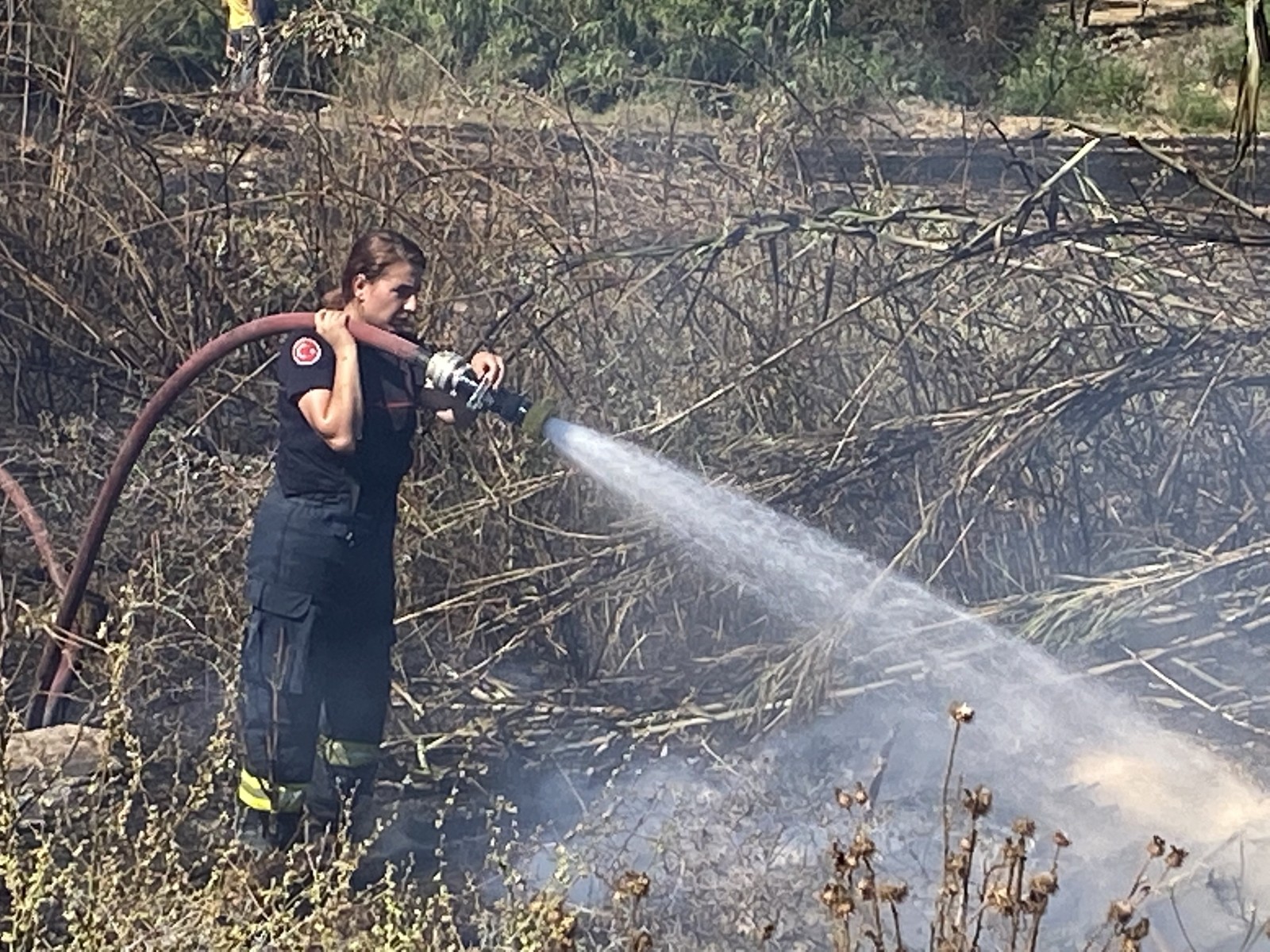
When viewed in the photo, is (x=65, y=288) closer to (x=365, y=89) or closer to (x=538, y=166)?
(x=365, y=89)

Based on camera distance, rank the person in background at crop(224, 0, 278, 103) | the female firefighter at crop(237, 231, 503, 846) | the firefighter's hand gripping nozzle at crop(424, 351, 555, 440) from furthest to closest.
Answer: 1. the person in background at crop(224, 0, 278, 103)
2. the female firefighter at crop(237, 231, 503, 846)
3. the firefighter's hand gripping nozzle at crop(424, 351, 555, 440)

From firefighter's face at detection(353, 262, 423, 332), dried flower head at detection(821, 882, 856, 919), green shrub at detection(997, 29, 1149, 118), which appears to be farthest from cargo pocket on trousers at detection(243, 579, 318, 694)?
green shrub at detection(997, 29, 1149, 118)

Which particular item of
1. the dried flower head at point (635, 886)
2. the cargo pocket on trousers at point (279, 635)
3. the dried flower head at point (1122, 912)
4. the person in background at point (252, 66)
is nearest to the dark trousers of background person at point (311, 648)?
the cargo pocket on trousers at point (279, 635)

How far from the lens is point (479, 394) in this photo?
161 inches

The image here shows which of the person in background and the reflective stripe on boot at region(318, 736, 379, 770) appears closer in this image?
the reflective stripe on boot at region(318, 736, 379, 770)

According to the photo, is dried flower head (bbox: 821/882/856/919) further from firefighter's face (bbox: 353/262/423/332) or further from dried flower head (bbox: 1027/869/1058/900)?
firefighter's face (bbox: 353/262/423/332)

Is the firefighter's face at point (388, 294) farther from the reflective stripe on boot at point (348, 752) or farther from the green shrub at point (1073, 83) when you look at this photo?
the green shrub at point (1073, 83)

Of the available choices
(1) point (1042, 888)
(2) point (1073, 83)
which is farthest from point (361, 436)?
(2) point (1073, 83)

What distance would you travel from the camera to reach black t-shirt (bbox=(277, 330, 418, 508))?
4238 millimetres

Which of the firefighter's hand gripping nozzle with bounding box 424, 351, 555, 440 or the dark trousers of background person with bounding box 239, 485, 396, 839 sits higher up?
the firefighter's hand gripping nozzle with bounding box 424, 351, 555, 440

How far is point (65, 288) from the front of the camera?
21.0 feet

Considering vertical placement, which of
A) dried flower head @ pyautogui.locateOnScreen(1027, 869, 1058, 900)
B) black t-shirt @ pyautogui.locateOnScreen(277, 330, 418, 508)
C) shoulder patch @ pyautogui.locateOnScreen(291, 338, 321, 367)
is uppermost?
shoulder patch @ pyautogui.locateOnScreen(291, 338, 321, 367)

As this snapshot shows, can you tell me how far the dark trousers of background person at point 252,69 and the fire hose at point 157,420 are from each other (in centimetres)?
209

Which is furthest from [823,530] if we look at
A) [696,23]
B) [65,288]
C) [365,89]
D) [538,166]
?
[696,23]
